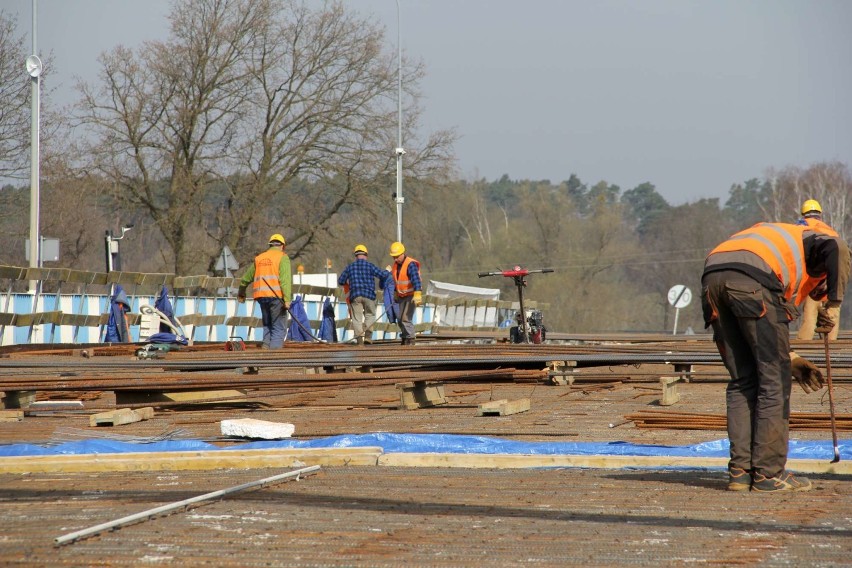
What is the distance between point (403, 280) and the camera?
18312 millimetres

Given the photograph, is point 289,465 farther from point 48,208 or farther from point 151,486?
point 48,208

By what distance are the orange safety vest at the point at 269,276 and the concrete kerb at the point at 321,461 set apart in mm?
8803

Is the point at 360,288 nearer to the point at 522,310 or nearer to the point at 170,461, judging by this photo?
the point at 522,310

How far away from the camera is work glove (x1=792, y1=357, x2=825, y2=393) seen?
6.19 metres

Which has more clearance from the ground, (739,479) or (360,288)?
(360,288)

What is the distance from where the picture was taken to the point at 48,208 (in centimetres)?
4000

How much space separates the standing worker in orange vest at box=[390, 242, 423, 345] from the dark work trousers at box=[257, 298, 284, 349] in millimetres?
2800

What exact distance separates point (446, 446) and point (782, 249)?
2.57 metres

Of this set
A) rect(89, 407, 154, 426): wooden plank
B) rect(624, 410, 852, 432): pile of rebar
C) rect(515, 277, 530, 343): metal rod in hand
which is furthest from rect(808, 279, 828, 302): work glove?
rect(515, 277, 530, 343): metal rod in hand

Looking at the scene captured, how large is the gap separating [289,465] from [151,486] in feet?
2.90

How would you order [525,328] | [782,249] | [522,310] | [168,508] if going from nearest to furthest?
[168,508] < [782,249] < [522,310] < [525,328]

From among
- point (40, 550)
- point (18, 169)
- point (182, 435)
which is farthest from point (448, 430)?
point (18, 169)

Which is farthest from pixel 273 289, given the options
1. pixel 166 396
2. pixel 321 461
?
pixel 321 461

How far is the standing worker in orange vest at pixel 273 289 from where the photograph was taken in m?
15.5
